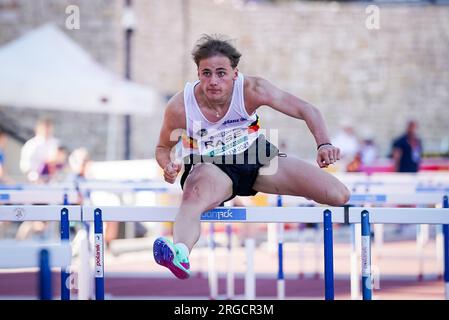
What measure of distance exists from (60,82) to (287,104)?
10.4 metres

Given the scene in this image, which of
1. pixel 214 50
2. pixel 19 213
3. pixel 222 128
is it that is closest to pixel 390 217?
pixel 222 128

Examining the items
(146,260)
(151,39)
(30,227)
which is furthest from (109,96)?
(151,39)

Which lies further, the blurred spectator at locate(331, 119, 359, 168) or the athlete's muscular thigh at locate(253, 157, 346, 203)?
the blurred spectator at locate(331, 119, 359, 168)

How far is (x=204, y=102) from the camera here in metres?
5.79

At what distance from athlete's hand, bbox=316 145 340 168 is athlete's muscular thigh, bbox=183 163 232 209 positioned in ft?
1.85

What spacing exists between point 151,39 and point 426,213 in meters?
16.6

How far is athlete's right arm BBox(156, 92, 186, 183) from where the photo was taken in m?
5.80

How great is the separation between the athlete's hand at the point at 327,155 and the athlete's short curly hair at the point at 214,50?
73 centimetres

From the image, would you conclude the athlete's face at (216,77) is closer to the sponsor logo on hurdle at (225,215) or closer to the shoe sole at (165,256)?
the sponsor logo on hurdle at (225,215)

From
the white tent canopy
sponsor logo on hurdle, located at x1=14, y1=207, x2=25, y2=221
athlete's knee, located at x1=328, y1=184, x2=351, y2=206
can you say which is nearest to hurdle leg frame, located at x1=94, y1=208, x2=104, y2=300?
sponsor logo on hurdle, located at x1=14, y1=207, x2=25, y2=221

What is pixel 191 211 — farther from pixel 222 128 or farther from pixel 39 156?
pixel 39 156

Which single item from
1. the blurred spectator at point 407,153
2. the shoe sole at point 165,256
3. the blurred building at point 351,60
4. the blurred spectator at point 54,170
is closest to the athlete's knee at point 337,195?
the shoe sole at point 165,256

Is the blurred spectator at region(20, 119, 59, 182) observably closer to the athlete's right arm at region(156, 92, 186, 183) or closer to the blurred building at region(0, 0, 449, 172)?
the athlete's right arm at region(156, 92, 186, 183)

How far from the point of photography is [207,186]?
554cm
